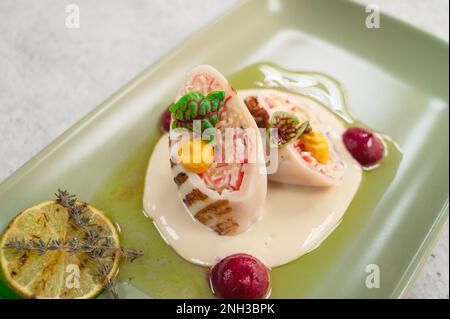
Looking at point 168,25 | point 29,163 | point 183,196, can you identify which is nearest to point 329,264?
point 183,196

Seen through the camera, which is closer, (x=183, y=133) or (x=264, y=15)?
(x=183, y=133)

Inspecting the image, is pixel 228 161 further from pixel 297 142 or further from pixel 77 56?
pixel 77 56

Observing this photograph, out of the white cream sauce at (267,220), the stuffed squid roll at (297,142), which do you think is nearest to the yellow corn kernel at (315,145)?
the stuffed squid roll at (297,142)

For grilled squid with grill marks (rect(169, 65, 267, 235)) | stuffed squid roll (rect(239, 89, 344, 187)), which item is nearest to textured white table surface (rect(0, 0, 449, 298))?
stuffed squid roll (rect(239, 89, 344, 187))

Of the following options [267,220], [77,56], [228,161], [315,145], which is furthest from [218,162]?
[77,56]

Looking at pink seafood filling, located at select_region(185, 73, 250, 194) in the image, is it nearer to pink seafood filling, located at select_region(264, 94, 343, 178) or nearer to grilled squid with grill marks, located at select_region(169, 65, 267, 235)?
grilled squid with grill marks, located at select_region(169, 65, 267, 235)

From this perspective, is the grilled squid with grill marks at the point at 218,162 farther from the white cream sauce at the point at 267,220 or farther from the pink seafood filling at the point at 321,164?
the pink seafood filling at the point at 321,164

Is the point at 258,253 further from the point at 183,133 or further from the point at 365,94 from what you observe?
the point at 365,94
